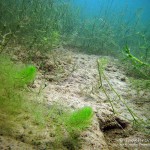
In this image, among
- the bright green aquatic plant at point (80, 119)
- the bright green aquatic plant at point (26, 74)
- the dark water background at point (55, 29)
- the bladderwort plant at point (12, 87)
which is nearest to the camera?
the bright green aquatic plant at point (80, 119)

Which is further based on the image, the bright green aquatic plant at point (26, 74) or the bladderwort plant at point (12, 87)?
the bright green aquatic plant at point (26, 74)

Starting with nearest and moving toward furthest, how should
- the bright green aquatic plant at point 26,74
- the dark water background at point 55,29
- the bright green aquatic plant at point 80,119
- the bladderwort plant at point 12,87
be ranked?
1. the bright green aquatic plant at point 80,119
2. the bladderwort plant at point 12,87
3. the bright green aquatic plant at point 26,74
4. the dark water background at point 55,29

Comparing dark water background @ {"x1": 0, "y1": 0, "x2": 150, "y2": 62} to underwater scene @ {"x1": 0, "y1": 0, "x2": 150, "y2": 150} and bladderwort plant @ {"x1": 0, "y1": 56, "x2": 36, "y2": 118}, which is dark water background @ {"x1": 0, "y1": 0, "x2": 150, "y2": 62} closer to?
underwater scene @ {"x1": 0, "y1": 0, "x2": 150, "y2": 150}

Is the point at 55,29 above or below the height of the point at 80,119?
above

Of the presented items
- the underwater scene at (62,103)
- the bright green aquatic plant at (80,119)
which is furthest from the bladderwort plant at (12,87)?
the bright green aquatic plant at (80,119)

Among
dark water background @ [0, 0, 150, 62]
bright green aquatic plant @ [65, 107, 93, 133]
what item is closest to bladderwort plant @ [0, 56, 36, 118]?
bright green aquatic plant @ [65, 107, 93, 133]

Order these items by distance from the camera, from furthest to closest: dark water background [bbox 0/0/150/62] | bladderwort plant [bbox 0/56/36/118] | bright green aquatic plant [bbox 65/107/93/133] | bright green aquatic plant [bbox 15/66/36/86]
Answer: dark water background [bbox 0/0/150/62]
bright green aquatic plant [bbox 15/66/36/86]
bladderwort plant [bbox 0/56/36/118]
bright green aquatic plant [bbox 65/107/93/133]

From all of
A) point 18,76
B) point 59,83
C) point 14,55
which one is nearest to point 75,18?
point 14,55

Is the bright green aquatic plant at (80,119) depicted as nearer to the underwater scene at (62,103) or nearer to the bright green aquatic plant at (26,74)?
the underwater scene at (62,103)

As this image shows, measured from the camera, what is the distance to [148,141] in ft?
8.89

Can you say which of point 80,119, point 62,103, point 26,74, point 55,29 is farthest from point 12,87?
point 55,29

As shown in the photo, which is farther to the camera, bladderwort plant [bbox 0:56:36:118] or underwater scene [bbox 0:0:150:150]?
bladderwort plant [bbox 0:56:36:118]

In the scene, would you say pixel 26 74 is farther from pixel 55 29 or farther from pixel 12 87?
pixel 55 29

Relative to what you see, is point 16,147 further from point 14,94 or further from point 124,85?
point 124,85
